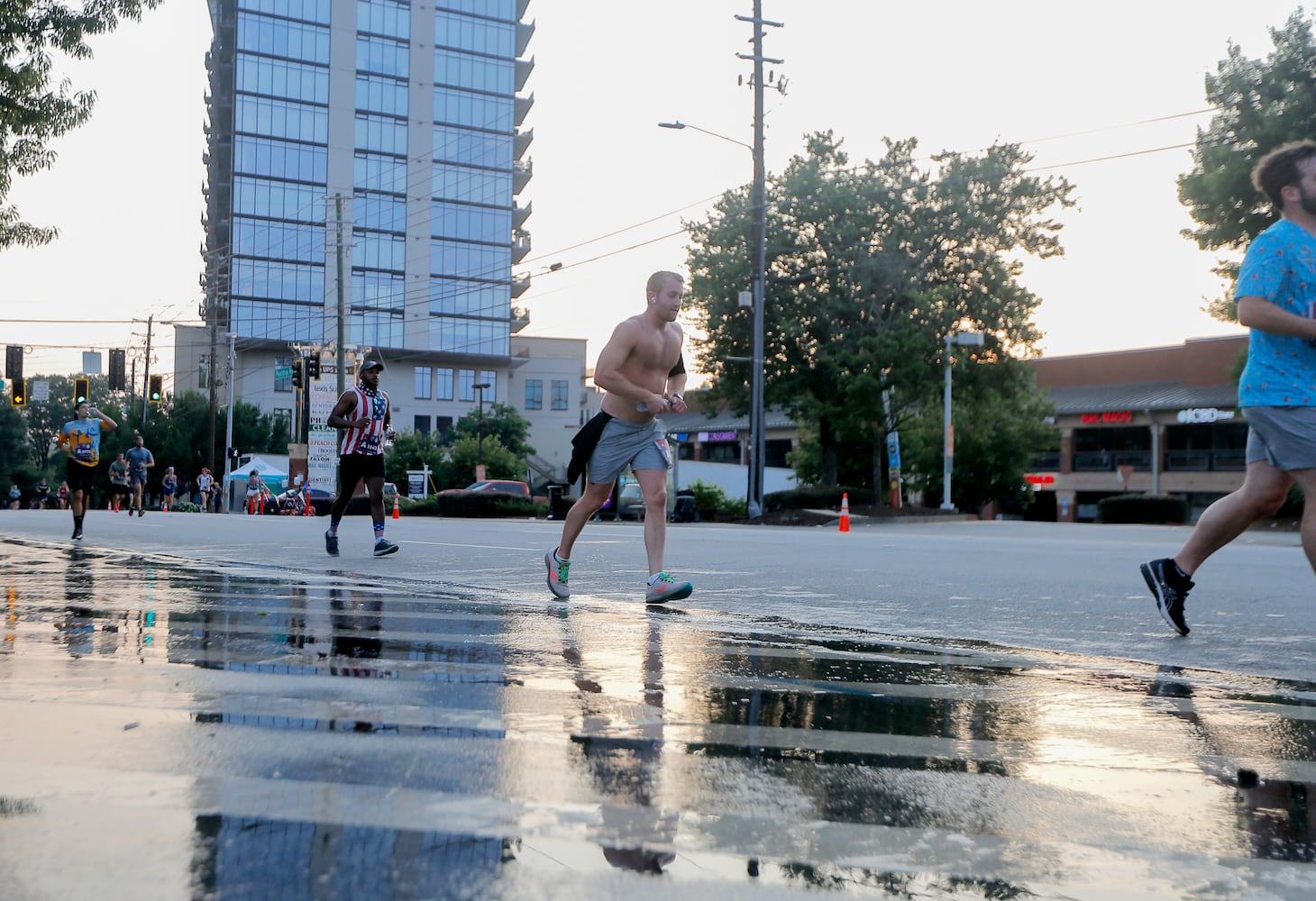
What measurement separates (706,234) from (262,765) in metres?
41.2

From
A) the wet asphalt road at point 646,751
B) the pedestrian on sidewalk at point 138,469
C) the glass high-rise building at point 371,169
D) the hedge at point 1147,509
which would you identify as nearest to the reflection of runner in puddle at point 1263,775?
the wet asphalt road at point 646,751

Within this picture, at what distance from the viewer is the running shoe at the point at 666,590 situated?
269 inches

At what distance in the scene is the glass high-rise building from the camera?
8100 cm

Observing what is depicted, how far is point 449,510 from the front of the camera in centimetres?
3950

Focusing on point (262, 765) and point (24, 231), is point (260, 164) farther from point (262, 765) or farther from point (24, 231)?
point (262, 765)

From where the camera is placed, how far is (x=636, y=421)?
7293mm

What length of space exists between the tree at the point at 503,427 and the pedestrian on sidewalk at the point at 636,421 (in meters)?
70.0

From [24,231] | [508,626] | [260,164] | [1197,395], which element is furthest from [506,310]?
[508,626]

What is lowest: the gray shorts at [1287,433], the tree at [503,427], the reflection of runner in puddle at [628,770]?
the reflection of runner in puddle at [628,770]

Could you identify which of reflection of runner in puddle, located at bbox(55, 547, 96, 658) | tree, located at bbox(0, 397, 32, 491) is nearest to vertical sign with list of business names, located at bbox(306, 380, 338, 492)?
reflection of runner in puddle, located at bbox(55, 547, 96, 658)

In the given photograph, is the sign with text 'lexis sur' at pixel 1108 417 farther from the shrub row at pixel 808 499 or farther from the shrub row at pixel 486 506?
the shrub row at pixel 486 506

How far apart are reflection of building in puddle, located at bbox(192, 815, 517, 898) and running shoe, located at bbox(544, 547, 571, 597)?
15.7 ft

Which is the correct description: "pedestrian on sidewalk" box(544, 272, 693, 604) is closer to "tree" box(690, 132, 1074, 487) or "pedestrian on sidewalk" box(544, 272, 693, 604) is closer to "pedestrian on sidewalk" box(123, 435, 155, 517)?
"pedestrian on sidewalk" box(123, 435, 155, 517)

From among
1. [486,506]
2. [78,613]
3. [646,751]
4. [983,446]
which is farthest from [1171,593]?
[983,446]
